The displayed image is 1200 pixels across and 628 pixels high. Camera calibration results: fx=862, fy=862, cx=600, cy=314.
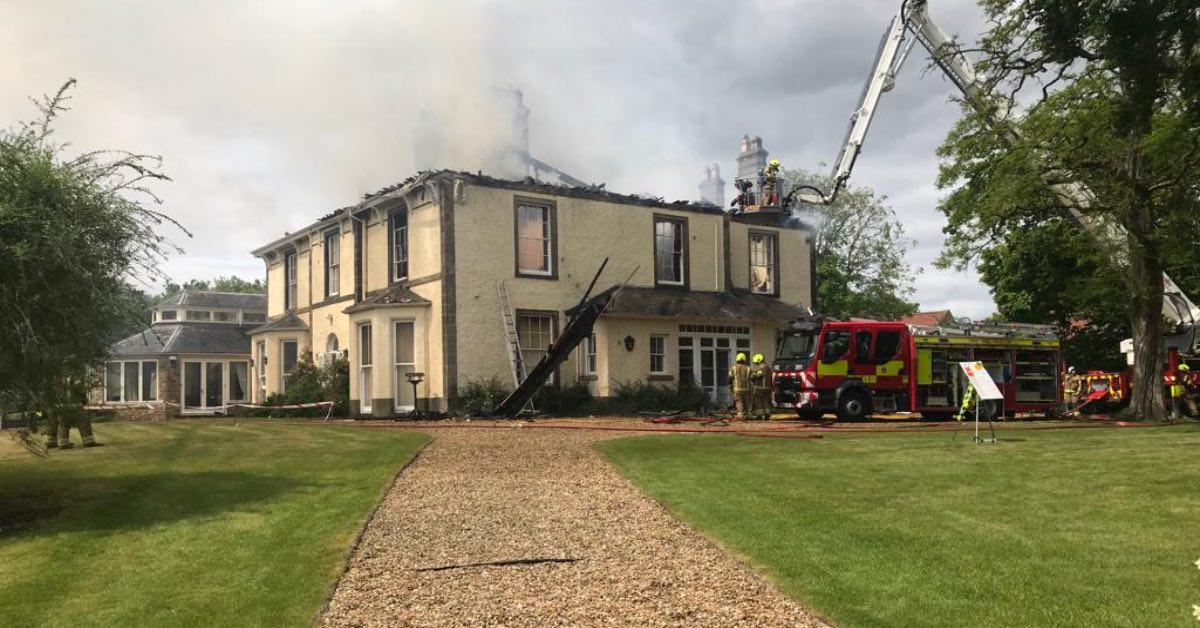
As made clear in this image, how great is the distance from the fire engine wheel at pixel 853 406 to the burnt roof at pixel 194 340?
25.9m

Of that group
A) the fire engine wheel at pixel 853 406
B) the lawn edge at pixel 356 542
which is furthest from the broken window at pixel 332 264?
the lawn edge at pixel 356 542

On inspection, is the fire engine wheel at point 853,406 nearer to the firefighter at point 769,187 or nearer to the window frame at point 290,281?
the firefighter at point 769,187

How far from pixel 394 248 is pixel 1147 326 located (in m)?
20.0

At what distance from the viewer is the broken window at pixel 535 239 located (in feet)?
78.6

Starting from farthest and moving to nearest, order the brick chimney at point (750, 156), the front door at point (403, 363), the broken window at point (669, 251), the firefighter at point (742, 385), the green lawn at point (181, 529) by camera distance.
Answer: the brick chimney at point (750, 156)
the broken window at point (669, 251)
the front door at point (403, 363)
the firefighter at point (742, 385)
the green lawn at point (181, 529)

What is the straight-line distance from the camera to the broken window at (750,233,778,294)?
28.6 m

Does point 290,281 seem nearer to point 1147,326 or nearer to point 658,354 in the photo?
point 658,354

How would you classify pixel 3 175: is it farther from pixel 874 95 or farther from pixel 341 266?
pixel 874 95

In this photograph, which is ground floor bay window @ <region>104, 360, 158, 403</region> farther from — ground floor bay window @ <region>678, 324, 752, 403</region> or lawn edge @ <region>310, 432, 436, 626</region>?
lawn edge @ <region>310, 432, 436, 626</region>

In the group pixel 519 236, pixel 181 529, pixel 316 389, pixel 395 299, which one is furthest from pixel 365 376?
pixel 181 529

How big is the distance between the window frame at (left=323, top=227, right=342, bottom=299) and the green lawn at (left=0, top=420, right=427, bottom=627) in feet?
47.0

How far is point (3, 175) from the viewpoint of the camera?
27.6 ft

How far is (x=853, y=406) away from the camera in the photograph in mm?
20234

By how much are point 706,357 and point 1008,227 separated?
8.92m
